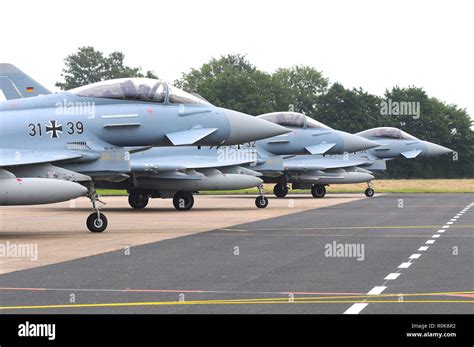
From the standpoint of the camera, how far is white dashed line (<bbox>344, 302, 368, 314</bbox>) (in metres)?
9.07

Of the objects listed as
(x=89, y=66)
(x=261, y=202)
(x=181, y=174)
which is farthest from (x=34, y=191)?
(x=89, y=66)

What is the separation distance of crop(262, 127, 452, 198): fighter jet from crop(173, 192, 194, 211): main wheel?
6014mm

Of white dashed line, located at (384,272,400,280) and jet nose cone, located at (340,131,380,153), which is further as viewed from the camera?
jet nose cone, located at (340,131,380,153)

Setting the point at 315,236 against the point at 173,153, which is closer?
the point at 315,236

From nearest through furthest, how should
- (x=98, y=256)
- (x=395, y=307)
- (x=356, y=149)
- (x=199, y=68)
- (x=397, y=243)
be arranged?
(x=395, y=307) → (x=98, y=256) → (x=397, y=243) → (x=356, y=149) → (x=199, y=68)

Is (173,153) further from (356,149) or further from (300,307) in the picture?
(300,307)

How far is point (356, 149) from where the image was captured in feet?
122

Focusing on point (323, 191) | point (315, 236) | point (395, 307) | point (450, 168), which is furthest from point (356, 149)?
point (450, 168)

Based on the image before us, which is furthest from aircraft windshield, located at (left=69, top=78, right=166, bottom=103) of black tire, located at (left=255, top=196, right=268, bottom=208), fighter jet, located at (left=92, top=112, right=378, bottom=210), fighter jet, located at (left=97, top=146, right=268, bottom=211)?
black tire, located at (left=255, top=196, right=268, bottom=208)

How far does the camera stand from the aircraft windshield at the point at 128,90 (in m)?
20.4

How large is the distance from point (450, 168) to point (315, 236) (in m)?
73.0

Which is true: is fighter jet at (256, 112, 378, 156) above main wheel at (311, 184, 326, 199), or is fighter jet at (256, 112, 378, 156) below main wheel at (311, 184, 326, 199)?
above

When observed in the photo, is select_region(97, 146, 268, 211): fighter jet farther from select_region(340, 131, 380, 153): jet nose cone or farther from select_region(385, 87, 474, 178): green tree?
select_region(385, 87, 474, 178): green tree
